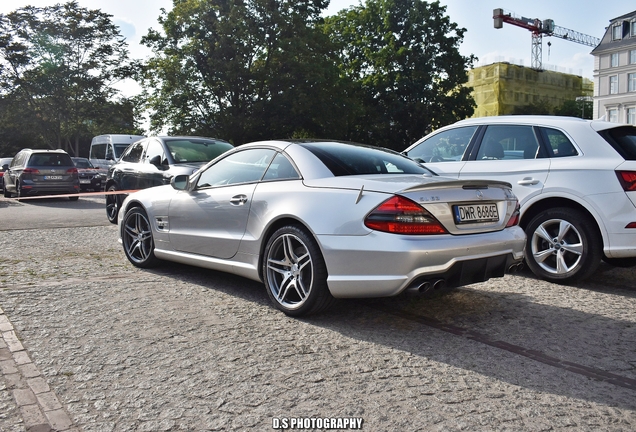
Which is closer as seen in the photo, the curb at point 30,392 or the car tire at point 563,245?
the curb at point 30,392

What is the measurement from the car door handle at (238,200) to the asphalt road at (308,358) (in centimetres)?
84

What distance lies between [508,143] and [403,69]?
3950 cm

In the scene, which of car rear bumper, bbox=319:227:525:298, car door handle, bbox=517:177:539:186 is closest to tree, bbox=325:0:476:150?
car door handle, bbox=517:177:539:186

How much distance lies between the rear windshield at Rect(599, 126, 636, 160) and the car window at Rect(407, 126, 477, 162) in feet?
5.13

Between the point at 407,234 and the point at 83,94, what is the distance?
41721 millimetres

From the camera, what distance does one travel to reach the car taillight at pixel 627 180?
5844 mm

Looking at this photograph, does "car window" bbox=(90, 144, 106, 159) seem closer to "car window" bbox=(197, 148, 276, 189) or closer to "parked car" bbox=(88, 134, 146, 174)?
"parked car" bbox=(88, 134, 146, 174)

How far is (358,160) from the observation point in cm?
537

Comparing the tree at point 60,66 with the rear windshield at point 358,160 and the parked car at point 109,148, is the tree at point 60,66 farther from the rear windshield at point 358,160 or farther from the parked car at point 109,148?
the rear windshield at point 358,160

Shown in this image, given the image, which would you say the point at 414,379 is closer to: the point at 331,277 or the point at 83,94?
the point at 331,277

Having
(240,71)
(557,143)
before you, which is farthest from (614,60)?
(557,143)

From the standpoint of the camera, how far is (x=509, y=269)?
4898mm

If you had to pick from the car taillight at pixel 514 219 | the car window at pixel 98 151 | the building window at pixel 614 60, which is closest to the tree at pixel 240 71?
the car window at pixel 98 151

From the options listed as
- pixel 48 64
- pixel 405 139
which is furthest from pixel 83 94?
pixel 405 139
